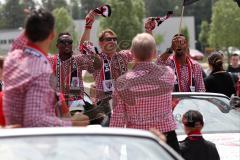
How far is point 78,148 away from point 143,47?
1.89m

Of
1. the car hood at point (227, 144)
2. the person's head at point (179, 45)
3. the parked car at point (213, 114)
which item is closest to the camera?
the car hood at point (227, 144)

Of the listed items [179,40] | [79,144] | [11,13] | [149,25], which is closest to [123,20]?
[179,40]

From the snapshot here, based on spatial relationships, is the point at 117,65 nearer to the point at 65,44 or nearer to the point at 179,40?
the point at 65,44

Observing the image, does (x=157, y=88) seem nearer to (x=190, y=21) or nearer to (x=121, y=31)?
(x=121, y=31)

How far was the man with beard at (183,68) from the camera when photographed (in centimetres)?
957

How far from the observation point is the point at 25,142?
15.1 feet

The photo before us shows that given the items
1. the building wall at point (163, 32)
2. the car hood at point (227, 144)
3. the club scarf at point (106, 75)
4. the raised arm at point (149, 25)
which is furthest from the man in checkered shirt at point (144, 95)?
the building wall at point (163, 32)

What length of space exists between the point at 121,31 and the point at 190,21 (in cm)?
3590

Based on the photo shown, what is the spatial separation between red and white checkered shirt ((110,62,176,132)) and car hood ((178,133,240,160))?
168cm

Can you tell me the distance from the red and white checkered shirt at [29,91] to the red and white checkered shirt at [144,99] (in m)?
1.13

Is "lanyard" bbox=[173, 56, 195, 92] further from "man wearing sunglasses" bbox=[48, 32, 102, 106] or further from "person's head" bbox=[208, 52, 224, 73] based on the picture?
"person's head" bbox=[208, 52, 224, 73]

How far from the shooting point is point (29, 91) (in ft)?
16.8

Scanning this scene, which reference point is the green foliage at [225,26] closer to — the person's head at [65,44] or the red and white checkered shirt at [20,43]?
the person's head at [65,44]

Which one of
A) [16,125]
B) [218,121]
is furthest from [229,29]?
[16,125]
